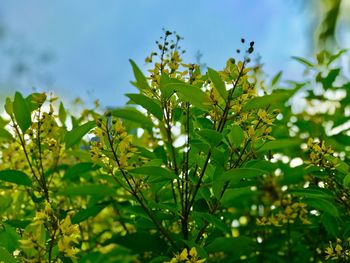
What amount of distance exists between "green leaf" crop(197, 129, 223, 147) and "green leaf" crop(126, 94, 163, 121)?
0.23m

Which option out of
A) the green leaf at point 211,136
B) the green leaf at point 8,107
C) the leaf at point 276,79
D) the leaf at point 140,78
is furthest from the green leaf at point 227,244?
the leaf at point 276,79

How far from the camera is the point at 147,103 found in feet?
5.95

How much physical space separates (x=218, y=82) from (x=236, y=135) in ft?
0.71

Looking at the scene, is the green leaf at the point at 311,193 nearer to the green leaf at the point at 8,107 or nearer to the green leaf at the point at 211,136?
the green leaf at the point at 211,136

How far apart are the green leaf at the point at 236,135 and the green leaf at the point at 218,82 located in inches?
4.8

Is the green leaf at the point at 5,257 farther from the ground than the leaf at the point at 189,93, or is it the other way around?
the leaf at the point at 189,93

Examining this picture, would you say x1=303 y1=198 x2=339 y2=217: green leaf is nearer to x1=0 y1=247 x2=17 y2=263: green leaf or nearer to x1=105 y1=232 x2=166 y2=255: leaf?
x1=105 y1=232 x2=166 y2=255: leaf

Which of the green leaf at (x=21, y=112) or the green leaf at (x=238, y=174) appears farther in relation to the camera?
the green leaf at (x=21, y=112)

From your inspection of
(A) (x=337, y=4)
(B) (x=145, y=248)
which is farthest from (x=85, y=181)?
(A) (x=337, y=4)

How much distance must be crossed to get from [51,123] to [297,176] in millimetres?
1117

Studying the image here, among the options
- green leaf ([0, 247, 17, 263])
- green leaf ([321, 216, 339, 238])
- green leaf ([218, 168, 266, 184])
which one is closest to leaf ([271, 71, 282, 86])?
green leaf ([321, 216, 339, 238])

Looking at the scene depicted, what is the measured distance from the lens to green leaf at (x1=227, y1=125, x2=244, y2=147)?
1.78 m

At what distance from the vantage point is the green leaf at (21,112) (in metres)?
1.94

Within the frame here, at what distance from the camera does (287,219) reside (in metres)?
2.40
